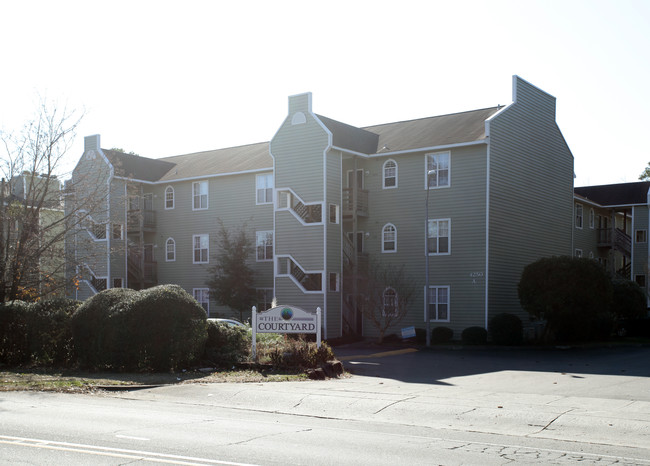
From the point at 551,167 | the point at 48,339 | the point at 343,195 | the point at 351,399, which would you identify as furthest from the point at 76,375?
the point at 551,167

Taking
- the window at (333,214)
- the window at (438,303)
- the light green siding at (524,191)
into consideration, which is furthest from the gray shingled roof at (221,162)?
the light green siding at (524,191)

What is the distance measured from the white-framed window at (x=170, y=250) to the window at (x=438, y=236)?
16827mm

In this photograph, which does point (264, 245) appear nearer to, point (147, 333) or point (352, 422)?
point (147, 333)

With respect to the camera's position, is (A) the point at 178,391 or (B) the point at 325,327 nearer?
(A) the point at 178,391

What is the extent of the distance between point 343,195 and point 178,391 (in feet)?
69.2

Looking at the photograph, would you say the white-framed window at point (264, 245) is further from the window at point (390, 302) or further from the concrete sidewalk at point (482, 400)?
the concrete sidewalk at point (482, 400)

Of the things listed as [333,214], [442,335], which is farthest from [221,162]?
[442,335]

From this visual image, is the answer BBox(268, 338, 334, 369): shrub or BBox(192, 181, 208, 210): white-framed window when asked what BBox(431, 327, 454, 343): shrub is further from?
BBox(192, 181, 208, 210): white-framed window

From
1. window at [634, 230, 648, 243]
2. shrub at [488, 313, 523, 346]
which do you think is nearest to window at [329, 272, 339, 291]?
shrub at [488, 313, 523, 346]

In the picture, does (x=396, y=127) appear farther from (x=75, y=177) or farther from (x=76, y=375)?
(x=76, y=375)

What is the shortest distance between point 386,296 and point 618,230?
22594mm

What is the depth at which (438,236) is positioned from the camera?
1355 inches

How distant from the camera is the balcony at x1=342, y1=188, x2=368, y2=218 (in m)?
35.8

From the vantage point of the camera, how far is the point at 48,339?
2105 cm
